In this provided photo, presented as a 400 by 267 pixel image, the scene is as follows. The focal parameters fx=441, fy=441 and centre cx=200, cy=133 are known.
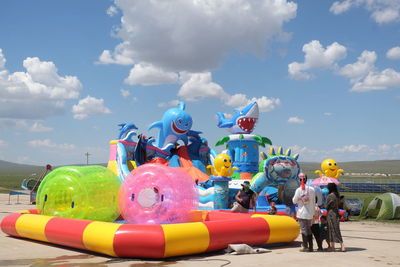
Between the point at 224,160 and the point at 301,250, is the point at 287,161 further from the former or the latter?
the point at 301,250

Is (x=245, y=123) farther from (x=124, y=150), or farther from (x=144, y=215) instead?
(x=144, y=215)

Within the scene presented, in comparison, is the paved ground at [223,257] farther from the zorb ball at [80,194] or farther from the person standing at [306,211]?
the zorb ball at [80,194]

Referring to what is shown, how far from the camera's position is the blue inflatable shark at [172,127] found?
1992cm

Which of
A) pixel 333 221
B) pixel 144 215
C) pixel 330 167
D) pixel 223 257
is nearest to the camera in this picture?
pixel 223 257

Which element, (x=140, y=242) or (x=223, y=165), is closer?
(x=140, y=242)

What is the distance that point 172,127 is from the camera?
65.6ft

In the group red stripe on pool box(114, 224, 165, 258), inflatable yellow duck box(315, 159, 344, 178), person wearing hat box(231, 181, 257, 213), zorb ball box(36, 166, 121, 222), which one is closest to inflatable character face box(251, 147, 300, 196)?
inflatable yellow duck box(315, 159, 344, 178)

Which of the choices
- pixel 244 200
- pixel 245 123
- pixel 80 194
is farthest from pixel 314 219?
pixel 245 123

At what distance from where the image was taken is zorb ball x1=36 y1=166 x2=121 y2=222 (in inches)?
364

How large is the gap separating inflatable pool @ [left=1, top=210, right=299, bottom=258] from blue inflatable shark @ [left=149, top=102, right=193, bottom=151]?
10.6m

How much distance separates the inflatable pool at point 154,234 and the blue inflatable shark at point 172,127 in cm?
1063

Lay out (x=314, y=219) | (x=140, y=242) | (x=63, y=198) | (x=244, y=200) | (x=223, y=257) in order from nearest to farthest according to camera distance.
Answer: (x=140, y=242) → (x=223, y=257) → (x=314, y=219) → (x=63, y=198) → (x=244, y=200)

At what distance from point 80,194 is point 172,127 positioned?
11.0 meters

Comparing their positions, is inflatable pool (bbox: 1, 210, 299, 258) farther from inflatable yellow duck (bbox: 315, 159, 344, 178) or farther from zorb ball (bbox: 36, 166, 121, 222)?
inflatable yellow duck (bbox: 315, 159, 344, 178)
